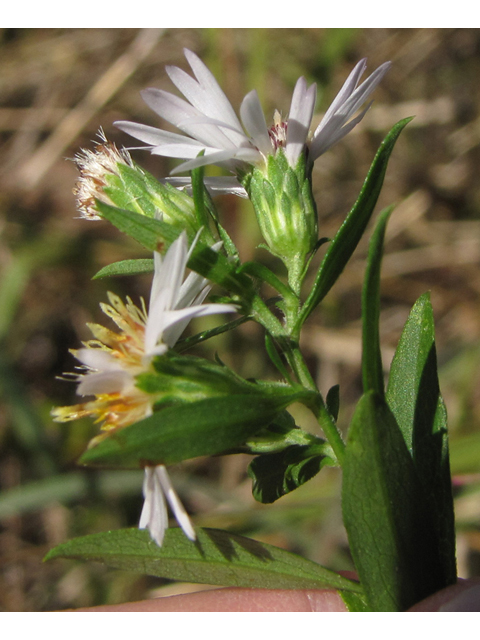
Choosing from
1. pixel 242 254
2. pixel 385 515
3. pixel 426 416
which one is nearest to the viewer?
pixel 385 515

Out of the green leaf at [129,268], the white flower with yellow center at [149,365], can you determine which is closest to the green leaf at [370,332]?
the white flower with yellow center at [149,365]

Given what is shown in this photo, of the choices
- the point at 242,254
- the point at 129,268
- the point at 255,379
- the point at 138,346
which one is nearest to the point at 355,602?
the point at 255,379

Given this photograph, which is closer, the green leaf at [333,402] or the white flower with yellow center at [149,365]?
the white flower with yellow center at [149,365]

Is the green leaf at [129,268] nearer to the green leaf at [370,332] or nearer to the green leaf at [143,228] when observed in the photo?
the green leaf at [143,228]

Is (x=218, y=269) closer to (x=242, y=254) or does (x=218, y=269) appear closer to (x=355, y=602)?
(x=355, y=602)

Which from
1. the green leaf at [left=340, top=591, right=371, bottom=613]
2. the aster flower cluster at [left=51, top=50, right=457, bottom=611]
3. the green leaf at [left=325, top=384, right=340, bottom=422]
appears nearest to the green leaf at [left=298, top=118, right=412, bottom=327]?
the aster flower cluster at [left=51, top=50, right=457, bottom=611]

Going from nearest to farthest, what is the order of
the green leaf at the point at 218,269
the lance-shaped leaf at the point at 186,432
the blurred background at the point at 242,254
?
1. the lance-shaped leaf at the point at 186,432
2. the green leaf at the point at 218,269
3. the blurred background at the point at 242,254

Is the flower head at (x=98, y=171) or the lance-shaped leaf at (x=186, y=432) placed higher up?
the flower head at (x=98, y=171)
